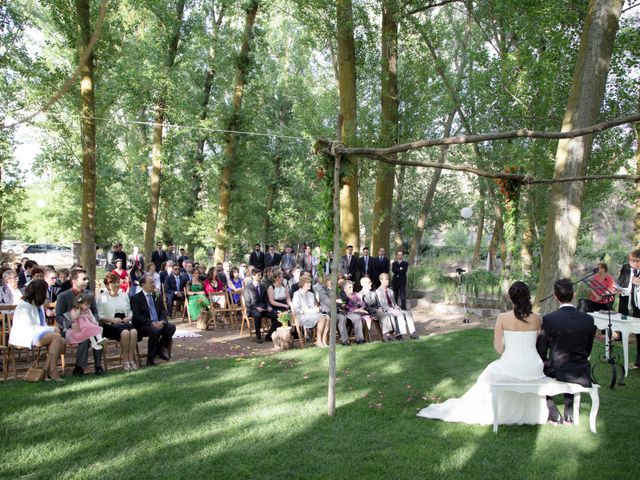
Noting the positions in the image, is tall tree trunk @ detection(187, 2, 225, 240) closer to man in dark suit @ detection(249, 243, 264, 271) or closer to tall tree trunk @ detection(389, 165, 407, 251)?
man in dark suit @ detection(249, 243, 264, 271)

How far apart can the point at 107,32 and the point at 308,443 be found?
528 inches

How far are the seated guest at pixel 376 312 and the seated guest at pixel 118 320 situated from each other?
15.3ft

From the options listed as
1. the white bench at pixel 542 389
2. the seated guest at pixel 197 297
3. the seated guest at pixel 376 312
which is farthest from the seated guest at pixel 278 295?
the white bench at pixel 542 389

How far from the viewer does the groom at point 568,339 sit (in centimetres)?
576

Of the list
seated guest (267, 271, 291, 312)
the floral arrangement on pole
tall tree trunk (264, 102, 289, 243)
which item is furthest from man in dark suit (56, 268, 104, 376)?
tall tree trunk (264, 102, 289, 243)

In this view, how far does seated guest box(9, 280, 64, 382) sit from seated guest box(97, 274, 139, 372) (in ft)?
3.48

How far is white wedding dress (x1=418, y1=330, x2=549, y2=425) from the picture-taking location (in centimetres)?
580

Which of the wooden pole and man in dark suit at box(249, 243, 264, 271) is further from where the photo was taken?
man in dark suit at box(249, 243, 264, 271)

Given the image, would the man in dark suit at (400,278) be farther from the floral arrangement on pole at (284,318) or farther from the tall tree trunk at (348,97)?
the floral arrangement on pole at (284,318)

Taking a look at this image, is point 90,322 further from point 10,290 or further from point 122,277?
point 122,277

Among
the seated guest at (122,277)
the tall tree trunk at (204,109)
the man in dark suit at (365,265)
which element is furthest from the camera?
the tall tree trunk at (204,109)

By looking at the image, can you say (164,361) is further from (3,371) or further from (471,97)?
(471,97)

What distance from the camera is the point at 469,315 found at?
1562cm

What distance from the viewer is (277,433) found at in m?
5.61
